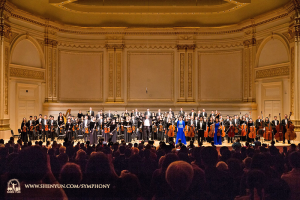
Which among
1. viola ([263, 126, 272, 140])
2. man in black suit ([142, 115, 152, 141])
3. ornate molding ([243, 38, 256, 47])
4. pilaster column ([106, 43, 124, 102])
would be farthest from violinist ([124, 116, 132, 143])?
ornate molding ([243, 38, 256, 47])

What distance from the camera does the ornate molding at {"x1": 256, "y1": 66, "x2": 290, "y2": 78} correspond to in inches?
494

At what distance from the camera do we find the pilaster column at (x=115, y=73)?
615 inches

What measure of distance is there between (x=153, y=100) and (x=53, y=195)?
14.3 m

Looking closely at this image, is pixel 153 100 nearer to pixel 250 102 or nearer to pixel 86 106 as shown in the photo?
pixel 86 106

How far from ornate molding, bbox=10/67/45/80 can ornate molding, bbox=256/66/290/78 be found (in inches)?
442

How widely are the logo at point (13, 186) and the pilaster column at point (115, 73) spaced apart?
45.2 feet

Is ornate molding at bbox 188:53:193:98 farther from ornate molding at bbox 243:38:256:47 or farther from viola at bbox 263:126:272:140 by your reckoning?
viola at bbox 263:126:272:140

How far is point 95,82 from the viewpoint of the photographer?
15898 mm

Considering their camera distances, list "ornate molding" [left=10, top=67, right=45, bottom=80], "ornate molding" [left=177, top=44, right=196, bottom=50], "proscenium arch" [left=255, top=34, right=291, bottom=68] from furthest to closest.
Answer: "ornate molding" [left=177, top=44, right=196, bottom=50] → "ornate molding" [left=10, top=67, right=45, bottom=80] → "proscenium arch" [left=255, top=34, right=291, bottom=68]

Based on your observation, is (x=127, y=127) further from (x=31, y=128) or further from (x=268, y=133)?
(x=268, y=133)

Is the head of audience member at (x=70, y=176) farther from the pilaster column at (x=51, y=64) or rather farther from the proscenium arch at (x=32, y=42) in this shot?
the pilaster column at (x=51, y=64)

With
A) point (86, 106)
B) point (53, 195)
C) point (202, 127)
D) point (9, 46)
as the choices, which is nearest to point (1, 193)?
point (53, 195)

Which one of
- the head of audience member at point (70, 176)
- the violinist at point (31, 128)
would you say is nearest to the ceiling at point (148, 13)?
the violinist at point (31, 128)

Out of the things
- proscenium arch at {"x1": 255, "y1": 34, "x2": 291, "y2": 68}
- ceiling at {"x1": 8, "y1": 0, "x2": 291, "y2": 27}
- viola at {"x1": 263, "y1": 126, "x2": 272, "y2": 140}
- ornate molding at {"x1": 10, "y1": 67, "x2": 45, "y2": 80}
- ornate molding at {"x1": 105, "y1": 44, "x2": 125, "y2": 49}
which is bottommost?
viola at {"x1": 263, "y1": 126, "x2": 272, "y2": 140}
